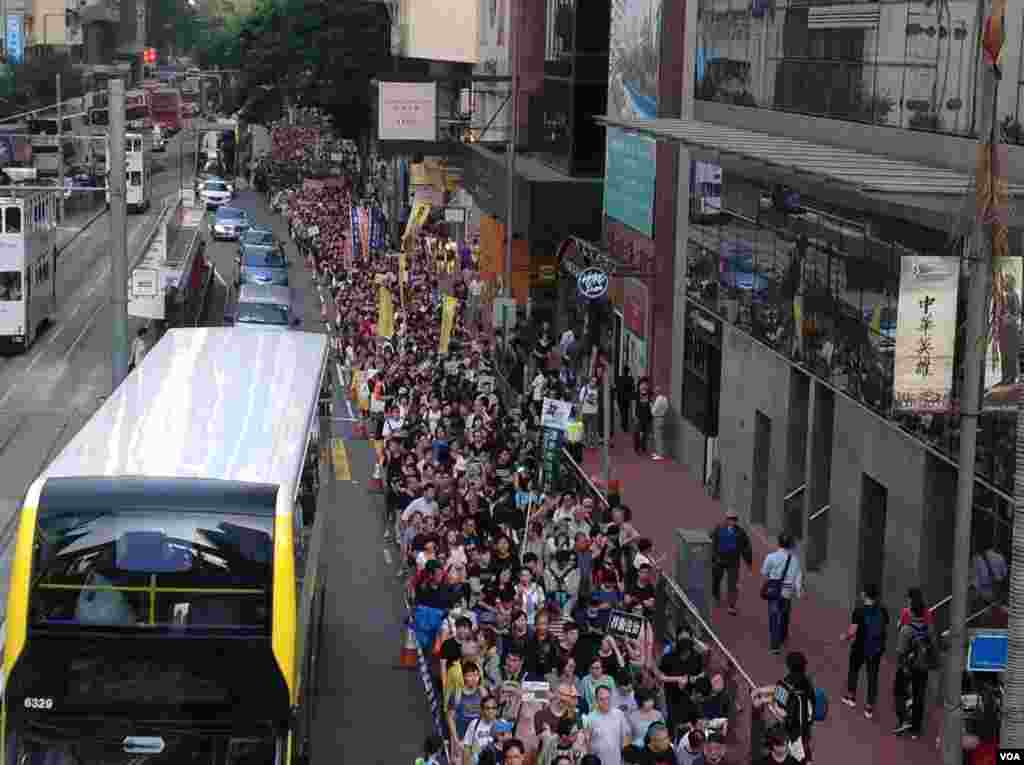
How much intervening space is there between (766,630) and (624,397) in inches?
576

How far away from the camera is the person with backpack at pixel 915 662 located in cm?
1859

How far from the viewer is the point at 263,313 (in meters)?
49.7

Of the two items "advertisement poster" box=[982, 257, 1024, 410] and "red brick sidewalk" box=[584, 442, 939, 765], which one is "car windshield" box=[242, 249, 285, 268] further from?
"advertisement poster" box=[982, 257, 1024, 410]

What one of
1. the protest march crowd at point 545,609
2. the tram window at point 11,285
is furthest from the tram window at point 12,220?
the protest march crowd at point 545,609

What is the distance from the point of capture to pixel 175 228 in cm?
5612

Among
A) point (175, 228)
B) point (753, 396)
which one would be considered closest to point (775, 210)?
point (753, 396)

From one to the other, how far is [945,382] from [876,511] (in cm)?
935

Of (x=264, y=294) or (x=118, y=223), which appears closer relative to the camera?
(x=118, y=223)

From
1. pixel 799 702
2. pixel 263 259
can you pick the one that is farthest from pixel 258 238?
pixel 799 702

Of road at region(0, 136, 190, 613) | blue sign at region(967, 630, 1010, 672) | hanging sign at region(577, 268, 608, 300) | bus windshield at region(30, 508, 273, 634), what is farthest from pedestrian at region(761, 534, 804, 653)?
hanging sign at region(577, 268, 608, 300)

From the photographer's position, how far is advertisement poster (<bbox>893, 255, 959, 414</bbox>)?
15.1 metres

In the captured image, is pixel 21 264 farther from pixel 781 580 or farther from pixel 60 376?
pixel 781 580

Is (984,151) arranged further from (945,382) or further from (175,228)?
(175,228)

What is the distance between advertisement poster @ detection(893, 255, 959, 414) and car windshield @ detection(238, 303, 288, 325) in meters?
34.4
